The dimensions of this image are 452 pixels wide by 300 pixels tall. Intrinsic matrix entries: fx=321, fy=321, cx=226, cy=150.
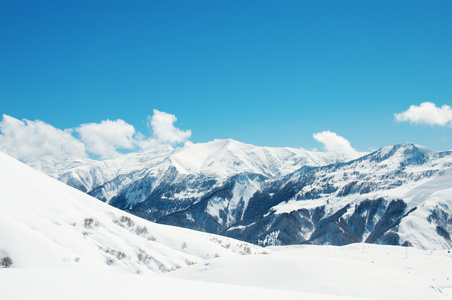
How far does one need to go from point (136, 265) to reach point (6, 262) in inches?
519

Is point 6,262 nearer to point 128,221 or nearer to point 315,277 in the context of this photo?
point 315,277

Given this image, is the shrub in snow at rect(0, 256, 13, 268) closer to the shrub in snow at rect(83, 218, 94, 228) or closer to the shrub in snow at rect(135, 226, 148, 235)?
the shrub in snow at rect(83, 218, 94, 228)

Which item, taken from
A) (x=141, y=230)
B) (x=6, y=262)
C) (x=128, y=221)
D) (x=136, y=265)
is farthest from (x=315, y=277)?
(x=128, y=221)

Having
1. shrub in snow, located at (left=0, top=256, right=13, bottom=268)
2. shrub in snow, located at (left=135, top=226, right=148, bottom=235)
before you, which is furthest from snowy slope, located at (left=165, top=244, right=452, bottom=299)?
shrub in snow, located at (left=135, top=226, right=148, bottom=235)

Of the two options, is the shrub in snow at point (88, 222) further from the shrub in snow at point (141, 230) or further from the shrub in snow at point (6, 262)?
the shrub in snow at point (6, 262)

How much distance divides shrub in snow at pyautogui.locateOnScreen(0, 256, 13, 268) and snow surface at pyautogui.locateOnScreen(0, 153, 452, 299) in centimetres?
34

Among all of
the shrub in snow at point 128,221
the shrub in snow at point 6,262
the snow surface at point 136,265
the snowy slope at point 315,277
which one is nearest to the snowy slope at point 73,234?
the shrub in snow at point 128,221

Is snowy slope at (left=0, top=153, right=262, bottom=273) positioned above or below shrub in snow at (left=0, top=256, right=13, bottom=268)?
above

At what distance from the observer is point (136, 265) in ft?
109

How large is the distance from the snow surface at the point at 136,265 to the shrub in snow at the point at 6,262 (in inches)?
13.5

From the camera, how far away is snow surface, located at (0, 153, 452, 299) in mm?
9922

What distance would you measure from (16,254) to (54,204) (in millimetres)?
15990

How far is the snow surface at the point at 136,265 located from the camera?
9.92m

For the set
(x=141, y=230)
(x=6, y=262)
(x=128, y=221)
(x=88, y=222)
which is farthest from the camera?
(x=128, y=221)
